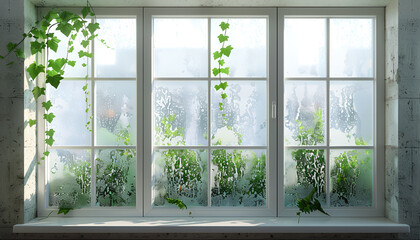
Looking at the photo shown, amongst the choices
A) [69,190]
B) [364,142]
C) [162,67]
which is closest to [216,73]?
[162,67]

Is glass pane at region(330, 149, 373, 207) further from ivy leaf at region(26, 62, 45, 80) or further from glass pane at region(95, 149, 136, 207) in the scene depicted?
ivy leaf at region(26, 62, 45, 80)

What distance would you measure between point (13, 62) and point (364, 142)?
8.82 feet

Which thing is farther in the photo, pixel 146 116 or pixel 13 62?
pixel 146 116

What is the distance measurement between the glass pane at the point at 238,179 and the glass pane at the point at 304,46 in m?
0.75

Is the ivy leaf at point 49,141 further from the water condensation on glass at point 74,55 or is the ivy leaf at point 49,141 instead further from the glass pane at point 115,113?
the water condensation on glass at point 74,55

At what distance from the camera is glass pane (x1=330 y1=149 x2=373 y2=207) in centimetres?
288

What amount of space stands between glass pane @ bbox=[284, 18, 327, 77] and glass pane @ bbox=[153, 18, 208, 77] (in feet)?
2.13

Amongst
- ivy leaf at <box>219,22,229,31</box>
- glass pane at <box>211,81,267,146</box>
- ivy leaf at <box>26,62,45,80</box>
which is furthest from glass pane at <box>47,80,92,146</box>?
ivy leaf at <box>219,22,229,31</box>

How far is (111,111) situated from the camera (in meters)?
2.89

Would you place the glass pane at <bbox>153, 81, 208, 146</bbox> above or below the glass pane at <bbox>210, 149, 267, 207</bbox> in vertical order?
above

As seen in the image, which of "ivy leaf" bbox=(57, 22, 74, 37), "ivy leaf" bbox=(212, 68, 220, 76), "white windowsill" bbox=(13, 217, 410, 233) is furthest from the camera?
"ivy leaf" bbox=(212, 68, 220, 76)

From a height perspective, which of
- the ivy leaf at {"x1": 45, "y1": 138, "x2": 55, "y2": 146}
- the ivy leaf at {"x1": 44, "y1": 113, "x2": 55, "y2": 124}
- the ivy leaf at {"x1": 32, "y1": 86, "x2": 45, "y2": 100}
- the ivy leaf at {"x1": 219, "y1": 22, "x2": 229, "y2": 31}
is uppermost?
the ivy leaf at {"x1": 219, "y1": 22, "x2": 229, "y2": 31}

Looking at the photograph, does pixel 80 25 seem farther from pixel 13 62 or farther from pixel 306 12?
pixel 306 12

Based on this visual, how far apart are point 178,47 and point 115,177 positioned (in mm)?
1129
